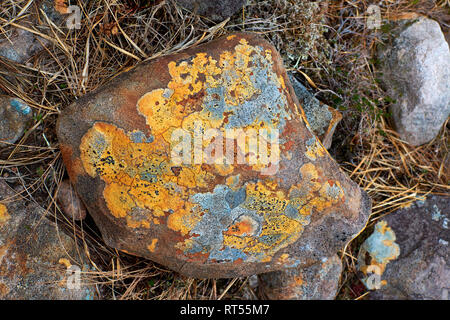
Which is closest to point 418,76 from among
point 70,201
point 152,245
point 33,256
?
point 152,245

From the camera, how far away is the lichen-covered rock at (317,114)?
2.13 meters

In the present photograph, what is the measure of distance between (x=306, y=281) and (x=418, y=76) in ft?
4.29

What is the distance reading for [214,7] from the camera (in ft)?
6.41

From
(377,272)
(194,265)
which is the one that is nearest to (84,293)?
(194,265)

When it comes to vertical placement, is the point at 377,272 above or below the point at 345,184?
below

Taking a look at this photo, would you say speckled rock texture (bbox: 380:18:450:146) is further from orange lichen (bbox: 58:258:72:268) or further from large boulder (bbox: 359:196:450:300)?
orange lichen (bbox: 58:258:72:268)

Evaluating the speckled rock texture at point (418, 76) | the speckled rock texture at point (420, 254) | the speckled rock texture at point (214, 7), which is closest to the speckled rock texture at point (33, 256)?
the speckled rock texture at point (214, 7)

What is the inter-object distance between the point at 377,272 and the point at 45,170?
184 centimetres

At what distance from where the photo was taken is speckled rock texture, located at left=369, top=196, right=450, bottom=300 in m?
2.23

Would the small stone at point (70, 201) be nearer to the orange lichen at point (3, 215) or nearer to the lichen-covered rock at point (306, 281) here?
the orange lichen at point (3, 215)

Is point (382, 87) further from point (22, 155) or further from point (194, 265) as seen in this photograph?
point (22, 155)

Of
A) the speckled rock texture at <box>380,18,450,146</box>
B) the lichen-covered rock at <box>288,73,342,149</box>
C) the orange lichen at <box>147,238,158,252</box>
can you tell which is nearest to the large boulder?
the speckled rock texture at <box>380,18,450,146</box>

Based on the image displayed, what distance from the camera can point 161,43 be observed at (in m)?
2.00

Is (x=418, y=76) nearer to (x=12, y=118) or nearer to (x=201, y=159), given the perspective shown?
(x=201, y=159)
